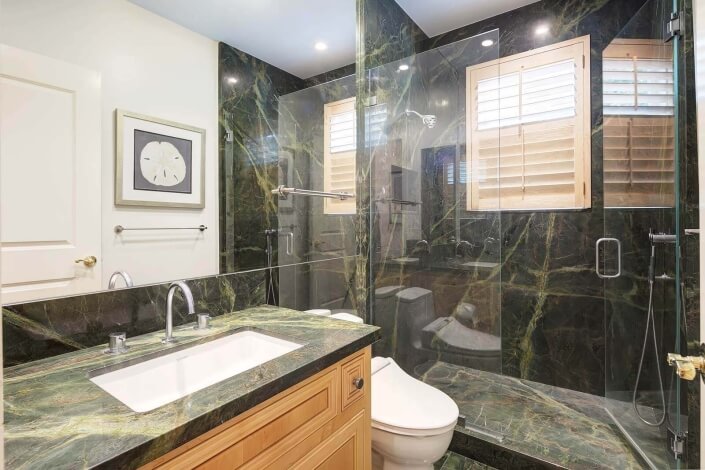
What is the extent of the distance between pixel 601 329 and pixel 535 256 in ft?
1.98

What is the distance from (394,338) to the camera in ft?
7.36

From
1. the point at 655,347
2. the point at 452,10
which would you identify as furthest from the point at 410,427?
the point at 452,10

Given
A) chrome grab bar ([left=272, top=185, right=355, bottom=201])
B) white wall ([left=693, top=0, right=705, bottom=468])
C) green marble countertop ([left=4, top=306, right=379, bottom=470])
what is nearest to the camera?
green marble countertop ([left=4, top=306, right=379, bottom=470])

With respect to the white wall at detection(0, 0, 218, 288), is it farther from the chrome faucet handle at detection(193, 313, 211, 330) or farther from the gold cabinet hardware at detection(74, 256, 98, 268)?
the chrome faucet handle at detection(193, 313, 211, 330)

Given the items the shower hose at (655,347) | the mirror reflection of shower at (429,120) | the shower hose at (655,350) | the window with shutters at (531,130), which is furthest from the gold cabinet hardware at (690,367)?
the mirror reflection of shower at (429,120)

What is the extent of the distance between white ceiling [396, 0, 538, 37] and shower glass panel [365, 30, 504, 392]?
0.68ft

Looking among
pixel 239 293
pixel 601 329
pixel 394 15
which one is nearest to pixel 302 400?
pixel 239 293

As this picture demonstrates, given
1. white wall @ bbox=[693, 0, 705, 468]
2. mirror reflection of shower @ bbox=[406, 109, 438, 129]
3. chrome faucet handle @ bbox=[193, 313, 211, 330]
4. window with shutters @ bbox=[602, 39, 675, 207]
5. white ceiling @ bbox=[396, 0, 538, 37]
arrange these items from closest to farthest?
white wall @ bbox=[693, 0, 705, 468]
chrome faucet handle @ bbox=[193, 313, 211, 330]
window with shutters @ bbox=[602, 39, 675, 207]
white ceiling @ bbox=[396, 0, 538, 37]
mirror reflection of shower @ bbox=[406, 109, 438, 129]

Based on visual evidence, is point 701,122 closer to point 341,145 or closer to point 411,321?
point 341,145

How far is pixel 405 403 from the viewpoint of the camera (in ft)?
5.17

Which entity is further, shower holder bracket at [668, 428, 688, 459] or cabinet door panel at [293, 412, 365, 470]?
shower holder bracket at [668, 428, 688, 459]

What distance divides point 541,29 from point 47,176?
281 cm

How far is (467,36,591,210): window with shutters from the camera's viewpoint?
2205mm

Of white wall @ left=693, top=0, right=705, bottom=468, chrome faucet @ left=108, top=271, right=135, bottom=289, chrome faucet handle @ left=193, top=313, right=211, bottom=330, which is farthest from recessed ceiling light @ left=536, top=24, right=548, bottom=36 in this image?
chrome faucet @ left=108, top=271, right=135, bottom=289
